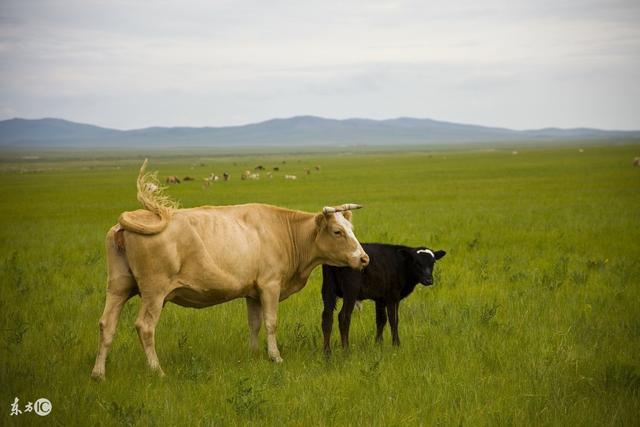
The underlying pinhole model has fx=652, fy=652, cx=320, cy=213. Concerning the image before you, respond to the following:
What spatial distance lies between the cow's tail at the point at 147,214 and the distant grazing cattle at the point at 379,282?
230 centimetres

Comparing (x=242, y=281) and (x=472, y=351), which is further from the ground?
(x=242, y=281)

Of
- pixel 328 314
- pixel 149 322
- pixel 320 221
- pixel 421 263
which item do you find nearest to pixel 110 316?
Answer: pixel 149 322

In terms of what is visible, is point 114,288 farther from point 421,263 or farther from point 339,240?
point 421,263

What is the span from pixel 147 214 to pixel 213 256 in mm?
964

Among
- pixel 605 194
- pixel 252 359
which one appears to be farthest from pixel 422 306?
pixel 605 194

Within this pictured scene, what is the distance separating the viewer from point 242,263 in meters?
8.45

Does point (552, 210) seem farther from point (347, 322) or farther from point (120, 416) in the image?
point (120, 416)

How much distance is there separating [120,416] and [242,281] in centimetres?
252

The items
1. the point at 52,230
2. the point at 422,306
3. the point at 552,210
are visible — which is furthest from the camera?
the point at 552,210

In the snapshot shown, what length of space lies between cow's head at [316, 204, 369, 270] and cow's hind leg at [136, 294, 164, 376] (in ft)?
7.57

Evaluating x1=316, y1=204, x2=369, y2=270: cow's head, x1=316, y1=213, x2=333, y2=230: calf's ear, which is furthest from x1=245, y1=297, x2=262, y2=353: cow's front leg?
x1=316, y1=213, x2=333, y2=230: calf's ear

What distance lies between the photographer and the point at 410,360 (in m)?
8.26

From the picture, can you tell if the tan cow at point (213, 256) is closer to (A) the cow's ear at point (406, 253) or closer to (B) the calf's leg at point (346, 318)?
(B) the calf's leg at point (346, 318)

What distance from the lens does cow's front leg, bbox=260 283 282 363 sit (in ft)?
28.0
